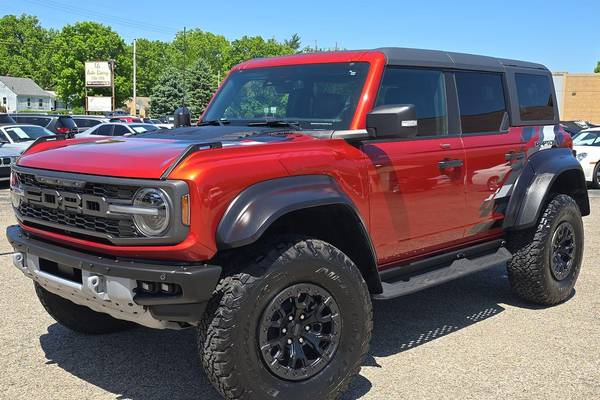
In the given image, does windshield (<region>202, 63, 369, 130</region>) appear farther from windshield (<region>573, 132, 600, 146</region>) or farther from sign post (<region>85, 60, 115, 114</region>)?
sign post (<region>85, 60, 115, 114</region>)

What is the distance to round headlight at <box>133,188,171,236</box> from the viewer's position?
303 centimetres

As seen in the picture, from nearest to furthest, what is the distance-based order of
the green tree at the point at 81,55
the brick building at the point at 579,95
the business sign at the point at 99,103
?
the brick building at the point at 579,95 → the business sign at the point at 99,103 → the green tree at the point at 81,55

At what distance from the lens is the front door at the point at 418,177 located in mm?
4024

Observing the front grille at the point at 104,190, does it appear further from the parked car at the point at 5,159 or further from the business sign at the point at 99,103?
the business sign at the point at 99,103

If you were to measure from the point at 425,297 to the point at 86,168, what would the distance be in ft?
11.7

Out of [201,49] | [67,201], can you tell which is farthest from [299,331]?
[201,49]

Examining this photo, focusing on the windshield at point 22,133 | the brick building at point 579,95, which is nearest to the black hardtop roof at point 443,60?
the windshield at point 22,133

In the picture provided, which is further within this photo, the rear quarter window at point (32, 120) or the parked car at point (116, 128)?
the rear quarter window at point (32, 120)

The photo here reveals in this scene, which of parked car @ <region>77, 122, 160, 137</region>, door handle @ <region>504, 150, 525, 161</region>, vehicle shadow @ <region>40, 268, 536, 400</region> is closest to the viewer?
vehicle shadow @ <region>40, 268, 536, 400</region>

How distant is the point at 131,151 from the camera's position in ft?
11.2

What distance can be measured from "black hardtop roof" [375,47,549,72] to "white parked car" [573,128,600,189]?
11.2 m

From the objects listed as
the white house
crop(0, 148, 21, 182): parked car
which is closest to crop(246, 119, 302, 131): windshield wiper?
crop(0, 148, 21, 182): parked car

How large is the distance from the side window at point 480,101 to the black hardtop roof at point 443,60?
0.07 m

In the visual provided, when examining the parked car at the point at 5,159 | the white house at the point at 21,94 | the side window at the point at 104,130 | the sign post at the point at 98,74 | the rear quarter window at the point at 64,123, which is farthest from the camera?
the white house at the point at 21,94
